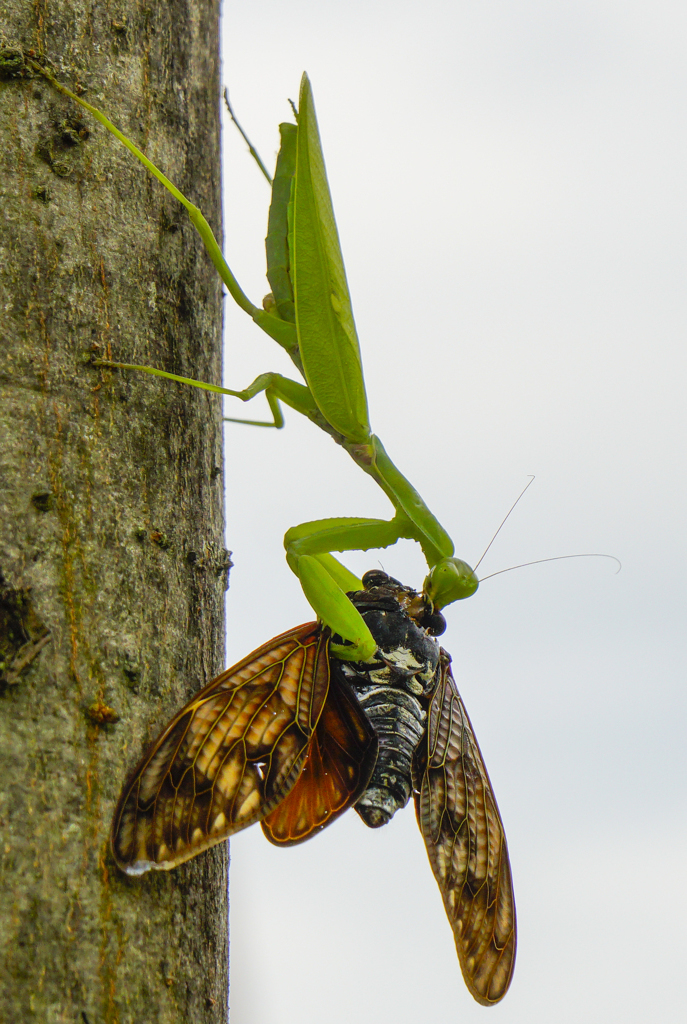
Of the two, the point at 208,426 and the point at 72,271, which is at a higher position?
the point at 72,271

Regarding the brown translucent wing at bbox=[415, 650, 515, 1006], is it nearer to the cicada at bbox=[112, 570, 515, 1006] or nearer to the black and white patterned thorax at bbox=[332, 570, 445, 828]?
the cicada at bbox=[112, 570, 515, 1006]

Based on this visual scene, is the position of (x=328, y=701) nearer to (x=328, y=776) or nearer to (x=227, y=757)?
(x=328, y=776)

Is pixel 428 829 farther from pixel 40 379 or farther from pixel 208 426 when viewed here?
pixel 40 379

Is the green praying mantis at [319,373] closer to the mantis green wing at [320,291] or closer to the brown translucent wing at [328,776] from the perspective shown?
the mantis green wing at [320,291]

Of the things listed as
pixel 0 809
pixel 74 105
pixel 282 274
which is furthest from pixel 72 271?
pixel 0 809

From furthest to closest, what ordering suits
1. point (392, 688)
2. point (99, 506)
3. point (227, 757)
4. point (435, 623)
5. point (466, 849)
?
point (435, 623) < point (466, 849) < point (392, 688) < point (227, 757) < point (99, 506)

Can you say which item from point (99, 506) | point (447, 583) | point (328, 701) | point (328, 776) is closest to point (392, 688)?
point (328, 701)
